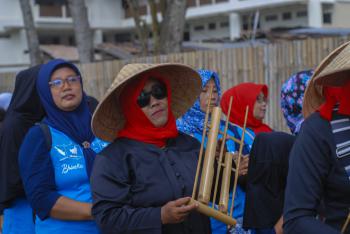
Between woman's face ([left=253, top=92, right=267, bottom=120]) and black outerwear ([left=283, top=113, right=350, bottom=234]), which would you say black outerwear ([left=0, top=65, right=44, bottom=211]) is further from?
black outerwear ([left=283, top=113, right=350, bottom=234])

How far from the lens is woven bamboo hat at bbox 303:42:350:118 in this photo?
214cm

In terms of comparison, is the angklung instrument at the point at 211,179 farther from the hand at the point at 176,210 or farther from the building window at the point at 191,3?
the building window at the point at 191,3

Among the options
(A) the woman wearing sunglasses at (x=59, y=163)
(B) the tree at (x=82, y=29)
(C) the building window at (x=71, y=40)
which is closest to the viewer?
(A) the woman wearing sunglasses at (x=59, y=163)

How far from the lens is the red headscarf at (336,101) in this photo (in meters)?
2.17

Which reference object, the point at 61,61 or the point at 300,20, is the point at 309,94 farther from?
the point at 300,20

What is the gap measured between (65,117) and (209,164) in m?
1.26

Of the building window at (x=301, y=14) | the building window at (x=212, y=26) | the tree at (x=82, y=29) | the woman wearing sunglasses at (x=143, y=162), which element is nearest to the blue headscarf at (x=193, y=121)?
the woman wearing sunglasses at (x=143, y=162)

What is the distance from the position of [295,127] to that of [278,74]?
4.72 m

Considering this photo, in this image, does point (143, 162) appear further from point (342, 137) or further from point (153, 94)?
point (342, 137)

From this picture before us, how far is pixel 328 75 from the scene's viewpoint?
2211mm

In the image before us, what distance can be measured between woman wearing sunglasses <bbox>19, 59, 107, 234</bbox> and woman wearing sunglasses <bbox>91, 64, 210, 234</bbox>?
54 cm

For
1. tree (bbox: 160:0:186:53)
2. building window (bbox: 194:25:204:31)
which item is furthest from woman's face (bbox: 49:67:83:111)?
building window (bbox: 194:25:204:31)

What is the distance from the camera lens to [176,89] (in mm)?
3014

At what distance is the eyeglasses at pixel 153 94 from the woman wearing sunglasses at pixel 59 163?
0.77m
